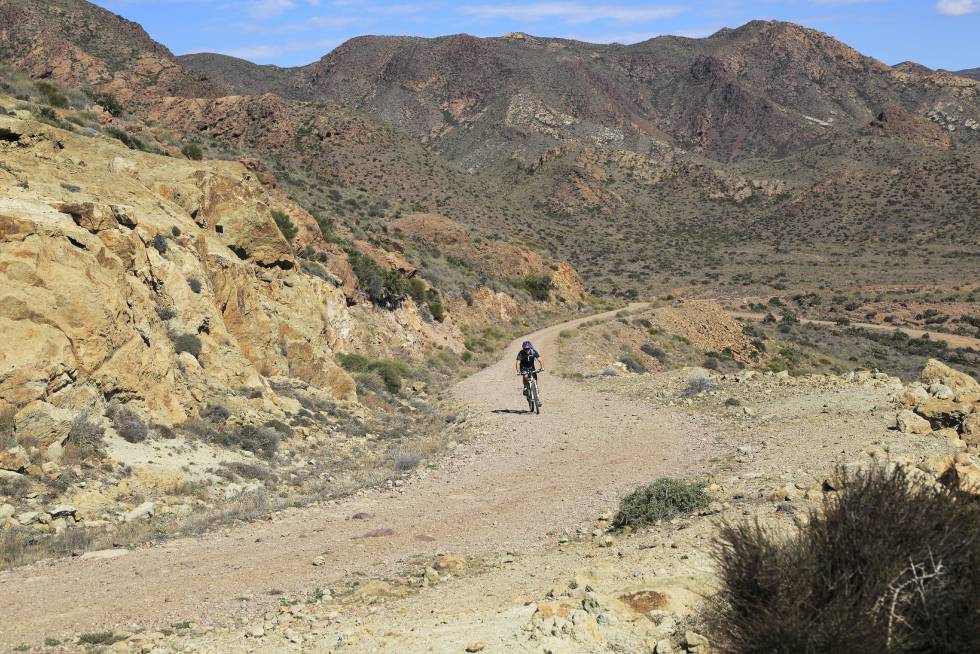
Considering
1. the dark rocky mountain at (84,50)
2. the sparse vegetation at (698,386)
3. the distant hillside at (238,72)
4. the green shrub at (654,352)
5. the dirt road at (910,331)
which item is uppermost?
the distant hillside at (238,72)

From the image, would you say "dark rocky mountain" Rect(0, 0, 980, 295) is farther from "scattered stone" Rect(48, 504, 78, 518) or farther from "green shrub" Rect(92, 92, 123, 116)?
"scattered stone" Rect(48, 504, 78, 518)

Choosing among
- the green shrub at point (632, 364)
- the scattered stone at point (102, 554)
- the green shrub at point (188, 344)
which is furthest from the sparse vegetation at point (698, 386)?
the scattered stone at point (102, 554)

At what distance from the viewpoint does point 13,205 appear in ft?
38.6

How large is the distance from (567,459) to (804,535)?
8.25 metres

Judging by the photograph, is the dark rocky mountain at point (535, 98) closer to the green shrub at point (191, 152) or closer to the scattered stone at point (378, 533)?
the green shrub at point (191, 152)

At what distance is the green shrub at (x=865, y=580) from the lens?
11.5 feet

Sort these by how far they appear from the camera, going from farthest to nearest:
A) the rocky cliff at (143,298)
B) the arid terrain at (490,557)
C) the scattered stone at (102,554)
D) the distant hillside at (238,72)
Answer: the distant hillside at (238,72), the rocky cliff at (143,298), the scattered stone at (102,554), the arid terrain at (490,557)

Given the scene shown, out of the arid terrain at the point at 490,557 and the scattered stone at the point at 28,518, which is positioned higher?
the scattered stone at the point at 28,518

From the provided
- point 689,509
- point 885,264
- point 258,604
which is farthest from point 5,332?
point 885,264

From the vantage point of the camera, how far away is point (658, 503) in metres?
8.22

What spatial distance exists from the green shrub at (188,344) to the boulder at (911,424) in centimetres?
1271

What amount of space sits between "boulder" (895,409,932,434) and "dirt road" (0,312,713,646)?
2974mm

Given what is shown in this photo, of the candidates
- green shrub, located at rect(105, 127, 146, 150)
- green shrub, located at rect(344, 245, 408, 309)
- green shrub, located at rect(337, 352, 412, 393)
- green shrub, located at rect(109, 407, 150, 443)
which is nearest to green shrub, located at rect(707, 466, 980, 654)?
green shrub, located at rect(109, 407, 150, 443)

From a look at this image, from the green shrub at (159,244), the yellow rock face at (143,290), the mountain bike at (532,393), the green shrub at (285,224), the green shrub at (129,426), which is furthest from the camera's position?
the green shrub at (285,224)
